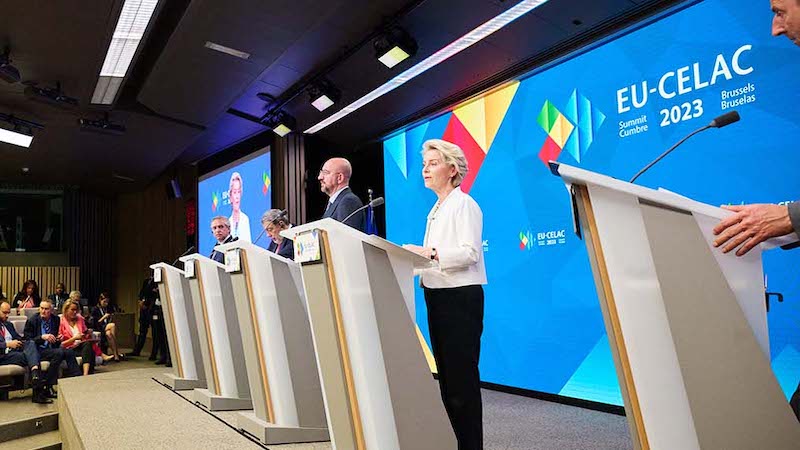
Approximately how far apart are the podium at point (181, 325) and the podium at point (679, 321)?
3.75m

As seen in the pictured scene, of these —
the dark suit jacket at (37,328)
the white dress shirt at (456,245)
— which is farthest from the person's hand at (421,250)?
the dark suit jacket at (37,328)

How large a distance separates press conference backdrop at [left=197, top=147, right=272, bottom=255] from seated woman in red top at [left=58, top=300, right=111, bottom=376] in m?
2.02

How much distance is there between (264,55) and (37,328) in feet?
11.1

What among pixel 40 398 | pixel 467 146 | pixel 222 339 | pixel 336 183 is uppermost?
pixel 467 146

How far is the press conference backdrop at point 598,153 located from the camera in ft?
10.8

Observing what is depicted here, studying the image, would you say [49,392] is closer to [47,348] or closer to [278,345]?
[47,348]

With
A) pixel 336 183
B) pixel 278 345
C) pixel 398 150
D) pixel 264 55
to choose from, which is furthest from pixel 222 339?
pixel 398 150

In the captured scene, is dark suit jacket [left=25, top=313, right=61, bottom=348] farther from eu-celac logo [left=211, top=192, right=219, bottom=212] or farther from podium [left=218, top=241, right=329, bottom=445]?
podium [left=218, top=241, right=329, bottom=445]

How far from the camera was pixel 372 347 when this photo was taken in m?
2.11

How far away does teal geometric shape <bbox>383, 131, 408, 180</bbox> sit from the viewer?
612 cm

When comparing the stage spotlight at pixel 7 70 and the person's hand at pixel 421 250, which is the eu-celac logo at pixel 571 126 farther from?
the stage spotlight at pixel 7 70

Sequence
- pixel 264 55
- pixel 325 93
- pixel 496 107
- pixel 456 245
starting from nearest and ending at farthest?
1. pixel 456 245
2. pixel 496 107
3. pixel 264 55
4. pixel 325 93

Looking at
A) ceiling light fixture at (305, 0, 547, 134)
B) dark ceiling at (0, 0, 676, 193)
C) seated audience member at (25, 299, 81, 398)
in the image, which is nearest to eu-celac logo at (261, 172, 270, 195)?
dark ceiling at (0, 0, 676, 193)

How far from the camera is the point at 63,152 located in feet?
29.9
